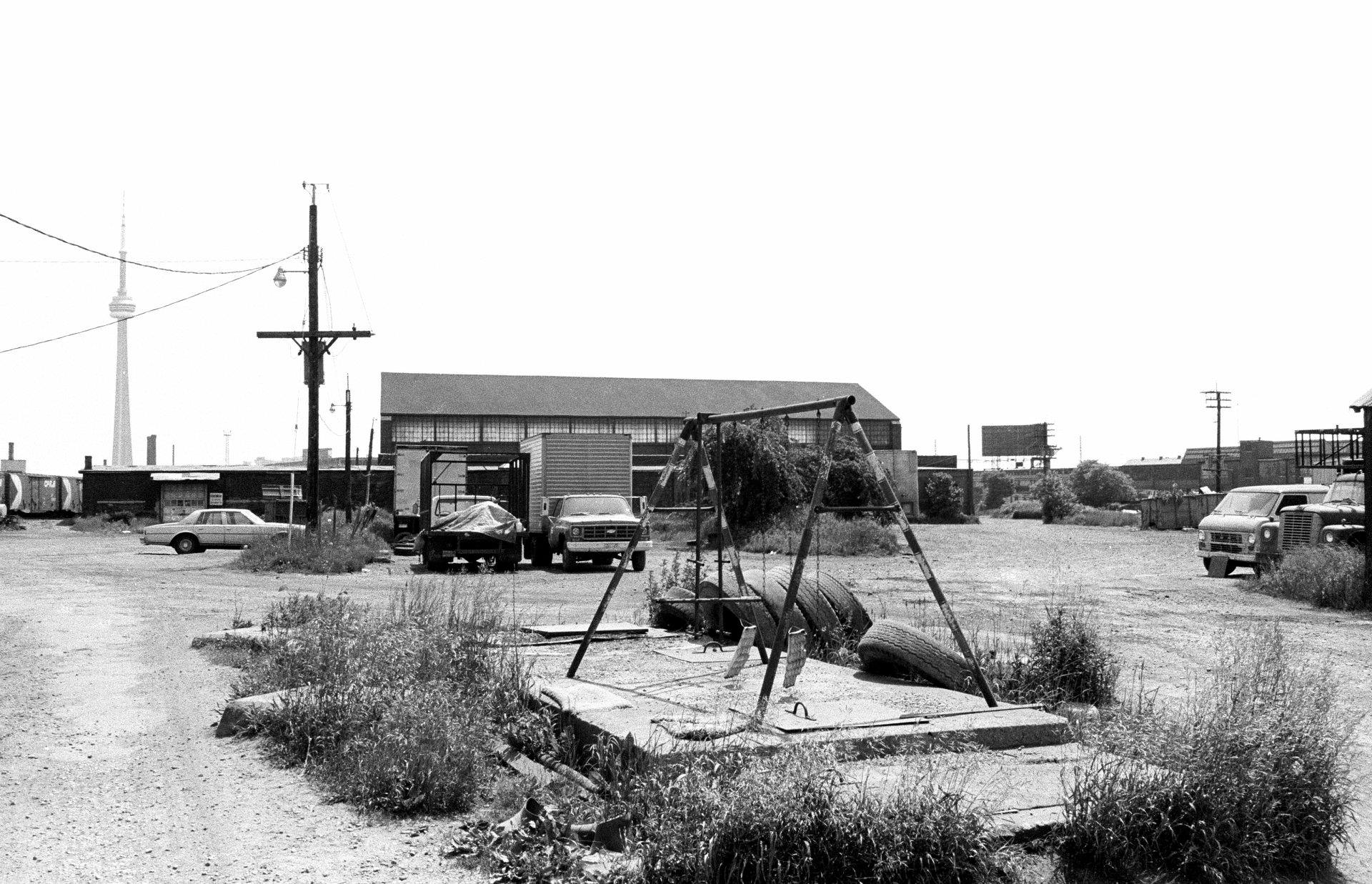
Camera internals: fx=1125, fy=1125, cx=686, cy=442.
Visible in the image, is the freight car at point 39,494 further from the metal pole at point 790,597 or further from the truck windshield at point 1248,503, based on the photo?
the metal pole at point 790,597

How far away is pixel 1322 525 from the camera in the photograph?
2112 cm

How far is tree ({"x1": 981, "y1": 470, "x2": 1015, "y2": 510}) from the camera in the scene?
104 meters

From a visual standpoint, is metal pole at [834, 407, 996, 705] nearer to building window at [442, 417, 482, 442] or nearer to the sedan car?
the sedan car

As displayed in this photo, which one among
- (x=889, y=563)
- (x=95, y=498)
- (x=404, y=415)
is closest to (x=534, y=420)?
(x=404, y=415)

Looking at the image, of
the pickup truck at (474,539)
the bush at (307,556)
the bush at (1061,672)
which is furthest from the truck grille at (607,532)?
the bush at (1061,672)

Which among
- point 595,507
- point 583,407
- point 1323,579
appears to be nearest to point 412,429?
point 583,407

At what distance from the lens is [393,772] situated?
6.13 meters

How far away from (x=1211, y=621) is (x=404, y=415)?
229 feet

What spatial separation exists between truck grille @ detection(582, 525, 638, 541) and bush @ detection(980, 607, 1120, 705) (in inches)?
676

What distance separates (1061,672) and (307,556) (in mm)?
20220

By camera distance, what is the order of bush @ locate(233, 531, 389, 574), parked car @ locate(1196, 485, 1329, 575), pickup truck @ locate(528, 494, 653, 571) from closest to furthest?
parked car @ locate(1196, 485, 1329, 575), bush @ locate(233, 531, 389, 574), pickup truck @ locate(528, 494, 653, 571)

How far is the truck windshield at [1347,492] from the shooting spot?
22.0 metres

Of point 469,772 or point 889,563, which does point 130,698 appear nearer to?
point 469,772

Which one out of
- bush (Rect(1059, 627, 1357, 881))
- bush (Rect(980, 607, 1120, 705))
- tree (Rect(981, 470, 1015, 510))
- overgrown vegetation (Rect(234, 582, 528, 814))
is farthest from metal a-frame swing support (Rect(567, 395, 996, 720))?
tree (Rect(981, 470, 1015, 510))
